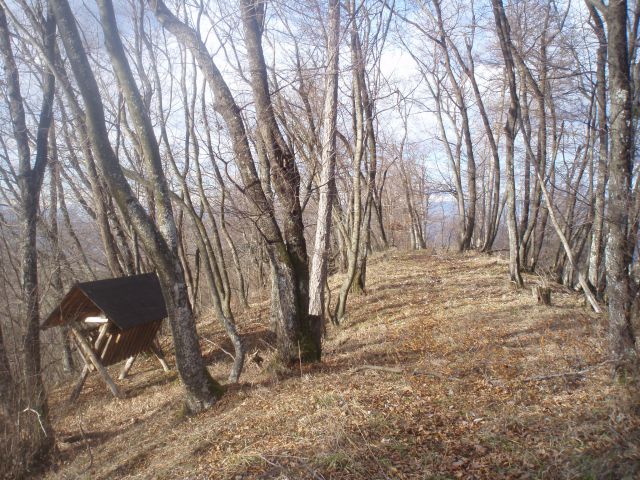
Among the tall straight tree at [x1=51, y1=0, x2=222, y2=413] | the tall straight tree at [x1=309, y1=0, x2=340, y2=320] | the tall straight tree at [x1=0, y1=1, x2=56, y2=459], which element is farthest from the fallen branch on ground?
the tall straight tree at [x1=0, y1=1, x2=56, y2=459]

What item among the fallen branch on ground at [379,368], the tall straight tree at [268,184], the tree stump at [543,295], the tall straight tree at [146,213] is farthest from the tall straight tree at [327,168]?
the tree stump at [543,295]

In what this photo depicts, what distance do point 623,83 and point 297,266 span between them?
14.6 feet

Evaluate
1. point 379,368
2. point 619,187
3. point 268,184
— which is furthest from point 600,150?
point 268,184

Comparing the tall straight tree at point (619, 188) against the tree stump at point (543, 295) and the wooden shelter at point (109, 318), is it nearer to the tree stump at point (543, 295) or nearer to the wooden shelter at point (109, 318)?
the tree stump at point (543, 295)

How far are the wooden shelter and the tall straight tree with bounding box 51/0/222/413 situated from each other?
278 centimetres

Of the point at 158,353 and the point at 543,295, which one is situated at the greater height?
the point at 543,295

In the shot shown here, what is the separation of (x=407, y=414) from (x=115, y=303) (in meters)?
6.11

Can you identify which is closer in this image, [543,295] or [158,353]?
[543,295]

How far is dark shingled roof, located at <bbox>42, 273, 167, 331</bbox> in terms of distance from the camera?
8039 mm

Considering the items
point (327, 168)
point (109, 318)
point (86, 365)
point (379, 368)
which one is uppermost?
point (327, 168)

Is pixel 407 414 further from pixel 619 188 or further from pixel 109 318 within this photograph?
pixel 109 318

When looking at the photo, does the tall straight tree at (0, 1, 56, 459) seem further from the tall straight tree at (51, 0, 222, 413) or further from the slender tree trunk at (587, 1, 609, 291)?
the slender tree trunk at (587, 1, 609, 291)

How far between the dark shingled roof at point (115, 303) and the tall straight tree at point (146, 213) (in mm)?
2781

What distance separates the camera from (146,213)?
5840 mm
